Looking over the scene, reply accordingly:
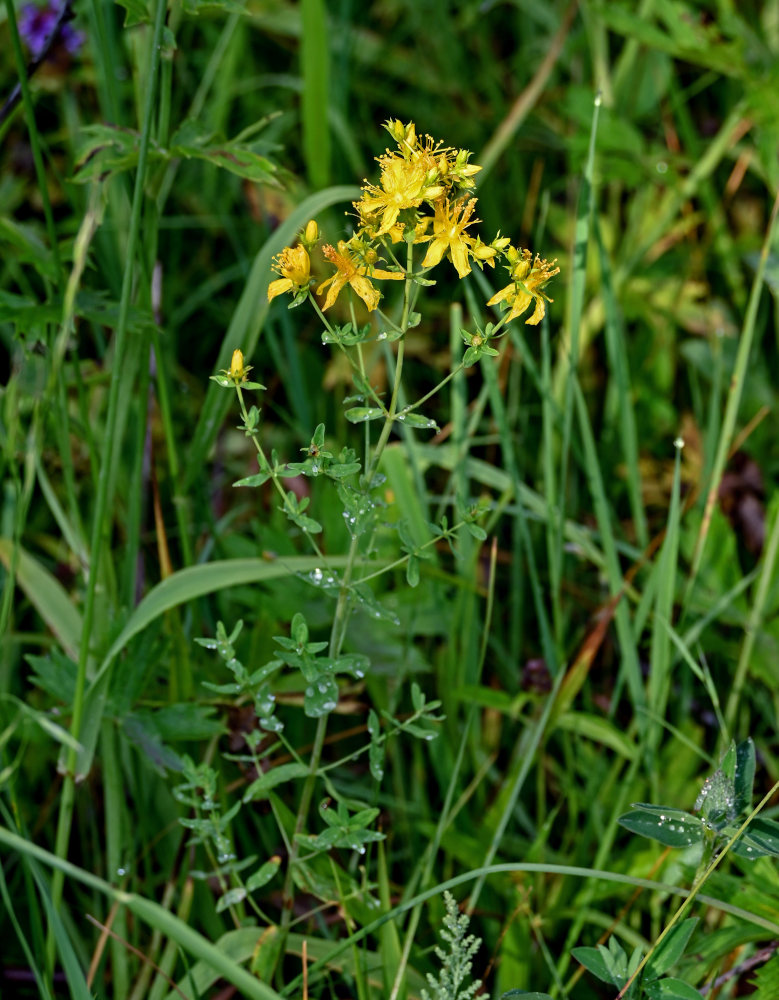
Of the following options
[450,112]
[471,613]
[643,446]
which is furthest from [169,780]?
[450,112]

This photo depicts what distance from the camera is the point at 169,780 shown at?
1381 mm

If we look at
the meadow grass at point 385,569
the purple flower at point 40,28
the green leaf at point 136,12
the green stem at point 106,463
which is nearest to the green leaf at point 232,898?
the meadow grass at point 385,569

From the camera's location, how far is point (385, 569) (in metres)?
1.01

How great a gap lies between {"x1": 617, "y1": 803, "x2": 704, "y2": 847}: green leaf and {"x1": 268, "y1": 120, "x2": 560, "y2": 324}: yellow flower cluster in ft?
1.63

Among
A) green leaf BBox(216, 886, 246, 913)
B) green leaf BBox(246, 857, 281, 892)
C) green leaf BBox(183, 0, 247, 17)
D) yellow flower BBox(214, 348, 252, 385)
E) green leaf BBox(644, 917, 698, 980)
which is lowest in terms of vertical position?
green leaf BBox(216, 886, 246, 913)

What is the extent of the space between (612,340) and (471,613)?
0.50 meters

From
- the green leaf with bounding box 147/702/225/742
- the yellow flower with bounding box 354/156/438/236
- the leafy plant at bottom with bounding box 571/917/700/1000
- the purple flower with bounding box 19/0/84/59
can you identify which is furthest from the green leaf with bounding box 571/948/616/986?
the purple flower with bounding box 19/0/84/59

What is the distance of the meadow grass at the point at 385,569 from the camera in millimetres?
1079

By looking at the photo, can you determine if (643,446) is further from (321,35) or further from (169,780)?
(169,780)

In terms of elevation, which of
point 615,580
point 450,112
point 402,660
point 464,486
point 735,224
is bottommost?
point 402,660

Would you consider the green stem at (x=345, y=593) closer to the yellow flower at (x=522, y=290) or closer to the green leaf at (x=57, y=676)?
the yellow flower at (x=522, y=290)

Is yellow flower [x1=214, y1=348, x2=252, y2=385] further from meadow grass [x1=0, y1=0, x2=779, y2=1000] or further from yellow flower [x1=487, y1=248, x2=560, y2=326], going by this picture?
yellow flower [x1=487, y1=248, x2=560, y2=326]

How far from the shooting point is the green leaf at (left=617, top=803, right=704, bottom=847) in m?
0.95

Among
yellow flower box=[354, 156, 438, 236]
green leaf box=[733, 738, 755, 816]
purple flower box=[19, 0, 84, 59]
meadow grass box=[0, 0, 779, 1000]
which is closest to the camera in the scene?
yellow flower box=[354, 156, 438, 236]
